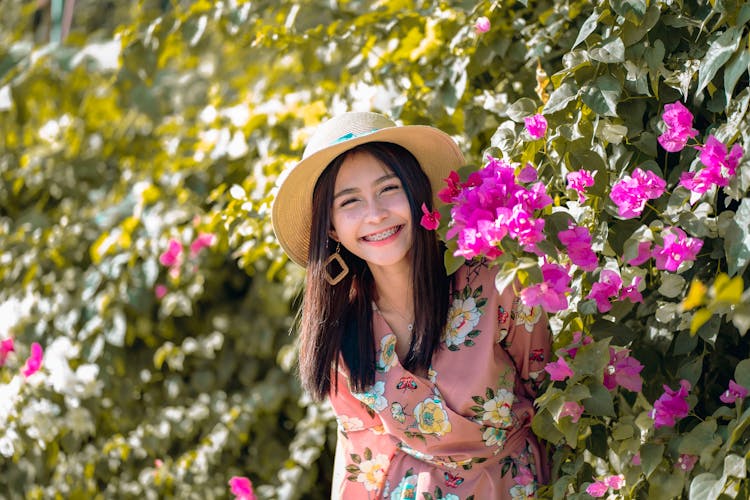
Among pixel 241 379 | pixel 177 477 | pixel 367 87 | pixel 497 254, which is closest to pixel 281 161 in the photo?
pixel 367 87

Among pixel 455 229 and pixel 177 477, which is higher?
pixel 455 229

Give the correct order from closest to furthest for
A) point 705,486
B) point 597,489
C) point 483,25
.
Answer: point 705,486
point 597,489
point 483,25

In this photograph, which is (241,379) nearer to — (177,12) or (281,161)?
(281,161)

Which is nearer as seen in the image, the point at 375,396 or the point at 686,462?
the point at 686,462

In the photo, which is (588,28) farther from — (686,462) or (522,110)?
(686,462)

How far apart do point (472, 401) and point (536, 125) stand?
50 centimetres

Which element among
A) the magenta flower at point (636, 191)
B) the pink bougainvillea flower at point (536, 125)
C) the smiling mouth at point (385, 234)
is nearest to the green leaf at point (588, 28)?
the pink bougainvillea flower at point (536, 125)

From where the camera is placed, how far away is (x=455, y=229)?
140 cm

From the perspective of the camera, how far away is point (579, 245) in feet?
4.70

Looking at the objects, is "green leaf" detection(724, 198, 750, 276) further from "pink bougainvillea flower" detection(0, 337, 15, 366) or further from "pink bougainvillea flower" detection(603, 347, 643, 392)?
"pink bougainvillea flower" detection(0, 337, 15, 366)

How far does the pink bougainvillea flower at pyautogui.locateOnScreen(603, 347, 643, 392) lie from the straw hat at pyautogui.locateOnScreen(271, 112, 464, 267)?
49cm

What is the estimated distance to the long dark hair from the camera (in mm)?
1731

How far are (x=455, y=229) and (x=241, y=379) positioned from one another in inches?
64.8

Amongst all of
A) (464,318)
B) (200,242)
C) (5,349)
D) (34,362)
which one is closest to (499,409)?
(464,318)
